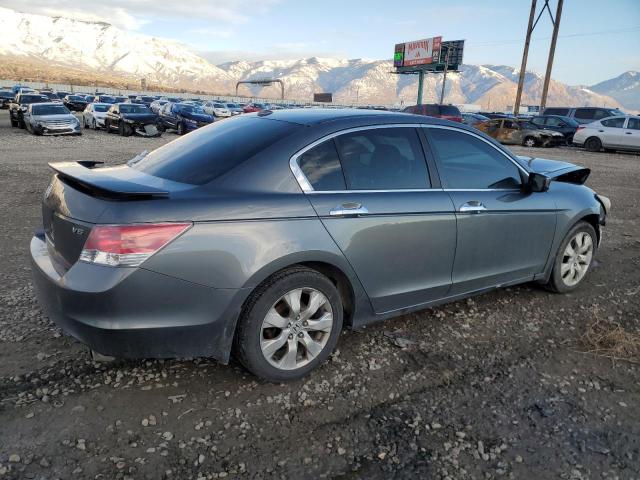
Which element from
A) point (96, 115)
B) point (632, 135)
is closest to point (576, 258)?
point (632, 135)

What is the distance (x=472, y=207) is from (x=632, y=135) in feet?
67.6

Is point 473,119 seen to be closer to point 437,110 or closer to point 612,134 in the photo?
point 437,110

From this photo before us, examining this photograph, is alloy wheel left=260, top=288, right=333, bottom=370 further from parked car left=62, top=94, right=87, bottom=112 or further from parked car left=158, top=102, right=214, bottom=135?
parked car left=62, top=94, right=87, bottom=112

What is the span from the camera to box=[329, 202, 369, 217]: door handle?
10.1 ft

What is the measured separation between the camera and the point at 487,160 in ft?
13.4

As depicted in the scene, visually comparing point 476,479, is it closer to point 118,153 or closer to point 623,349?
point 623,349

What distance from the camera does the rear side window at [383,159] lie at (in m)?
3.28

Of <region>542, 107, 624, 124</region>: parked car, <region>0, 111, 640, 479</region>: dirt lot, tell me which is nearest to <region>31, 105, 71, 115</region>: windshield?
<region>0, 111, 640, 479</region>: dirt lot

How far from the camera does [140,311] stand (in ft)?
8.55

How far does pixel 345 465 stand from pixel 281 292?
3.23ft

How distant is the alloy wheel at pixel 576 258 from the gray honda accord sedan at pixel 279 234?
2.34ft

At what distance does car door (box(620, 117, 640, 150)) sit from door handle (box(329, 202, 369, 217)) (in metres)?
21.4

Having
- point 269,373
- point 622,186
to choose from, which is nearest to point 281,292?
point 269,373

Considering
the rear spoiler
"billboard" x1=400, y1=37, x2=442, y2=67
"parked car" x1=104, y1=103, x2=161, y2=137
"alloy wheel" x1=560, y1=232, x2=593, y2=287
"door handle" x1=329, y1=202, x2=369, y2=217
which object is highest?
"billboard" x1=400, y1=37, x2=442, y2=67
